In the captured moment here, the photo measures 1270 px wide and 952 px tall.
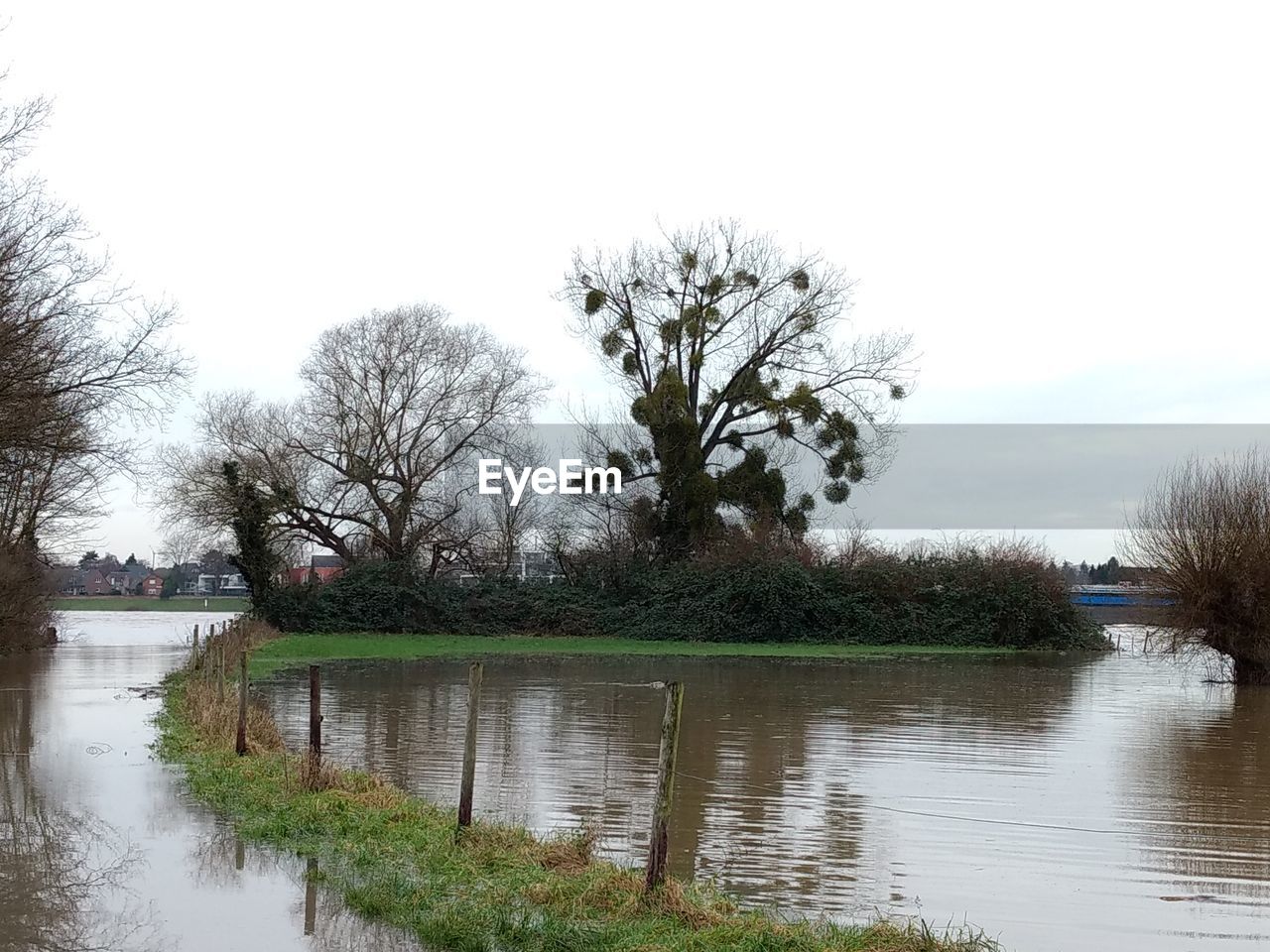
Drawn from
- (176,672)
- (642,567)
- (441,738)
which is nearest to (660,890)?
(441,738)

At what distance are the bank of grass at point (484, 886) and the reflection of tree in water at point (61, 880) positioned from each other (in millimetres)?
1246

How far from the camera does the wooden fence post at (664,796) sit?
835cm

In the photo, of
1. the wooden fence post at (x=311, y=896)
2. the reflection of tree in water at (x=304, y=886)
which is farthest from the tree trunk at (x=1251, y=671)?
the wooden fence post at (x=311, y=896)

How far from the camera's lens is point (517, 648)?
144ft

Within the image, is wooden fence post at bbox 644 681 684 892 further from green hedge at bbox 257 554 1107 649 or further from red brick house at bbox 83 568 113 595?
red brick house at bbox 83 568 113 595

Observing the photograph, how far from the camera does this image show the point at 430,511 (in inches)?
2094

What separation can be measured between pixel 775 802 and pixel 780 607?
32.9m

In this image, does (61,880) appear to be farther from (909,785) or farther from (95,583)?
(95,583)

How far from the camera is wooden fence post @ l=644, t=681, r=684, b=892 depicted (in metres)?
8.35

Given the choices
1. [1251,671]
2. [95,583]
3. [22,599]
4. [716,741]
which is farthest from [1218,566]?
[95,583]

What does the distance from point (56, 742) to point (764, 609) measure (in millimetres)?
31769

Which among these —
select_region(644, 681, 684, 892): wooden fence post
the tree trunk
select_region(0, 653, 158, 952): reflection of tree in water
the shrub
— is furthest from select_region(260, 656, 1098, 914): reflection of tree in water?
the shrub

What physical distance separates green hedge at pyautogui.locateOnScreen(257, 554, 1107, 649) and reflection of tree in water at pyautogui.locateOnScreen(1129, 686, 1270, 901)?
74.8 ft

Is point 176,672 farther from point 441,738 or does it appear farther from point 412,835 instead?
point 412,835
